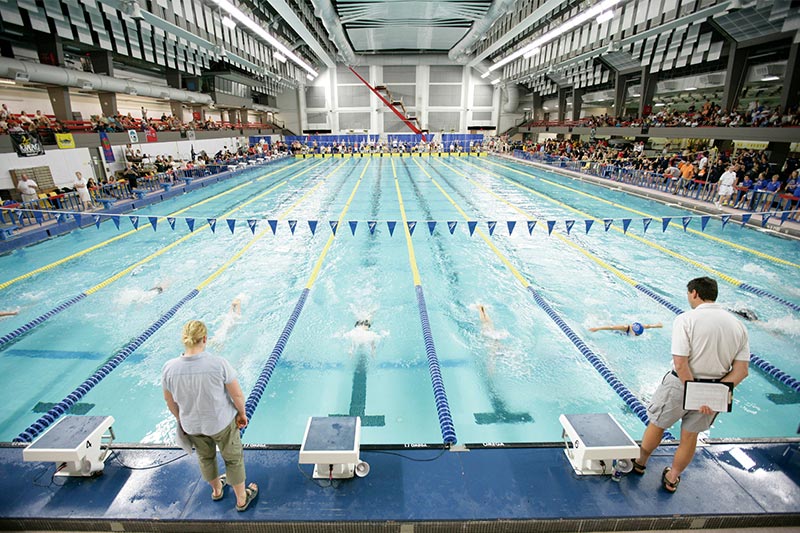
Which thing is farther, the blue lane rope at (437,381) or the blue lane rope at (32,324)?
the blue lane rope at (32,324)

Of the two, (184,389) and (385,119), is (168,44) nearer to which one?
(184,389)

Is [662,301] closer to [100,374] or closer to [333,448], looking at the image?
[333,448]

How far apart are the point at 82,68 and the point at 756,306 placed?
20.8 m

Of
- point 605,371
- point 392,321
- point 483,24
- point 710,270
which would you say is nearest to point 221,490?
point 392,321

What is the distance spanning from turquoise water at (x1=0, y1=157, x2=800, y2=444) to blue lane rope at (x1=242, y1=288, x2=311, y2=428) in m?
0.13

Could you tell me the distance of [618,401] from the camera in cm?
385

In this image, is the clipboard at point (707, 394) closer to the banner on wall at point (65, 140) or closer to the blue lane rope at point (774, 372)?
the blue lane rope at point (774, 372)

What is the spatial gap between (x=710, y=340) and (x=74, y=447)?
11.6 ft

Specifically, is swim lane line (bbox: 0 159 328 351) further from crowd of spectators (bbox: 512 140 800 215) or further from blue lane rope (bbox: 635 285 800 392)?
crowd of spectators (bbox: 512 140 800 215)

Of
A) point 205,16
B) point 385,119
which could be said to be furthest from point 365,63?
point 205,16

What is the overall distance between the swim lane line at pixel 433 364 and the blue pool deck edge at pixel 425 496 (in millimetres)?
462

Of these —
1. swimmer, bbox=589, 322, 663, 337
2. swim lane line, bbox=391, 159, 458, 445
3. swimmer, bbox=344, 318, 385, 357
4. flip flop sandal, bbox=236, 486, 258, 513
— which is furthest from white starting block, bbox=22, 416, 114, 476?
swimmer, bbox=589, 322, 663, 337

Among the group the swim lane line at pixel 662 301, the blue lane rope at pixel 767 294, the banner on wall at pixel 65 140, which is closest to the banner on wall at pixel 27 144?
the banner on wall at pixel 65 140

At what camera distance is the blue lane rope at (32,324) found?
187 inches
